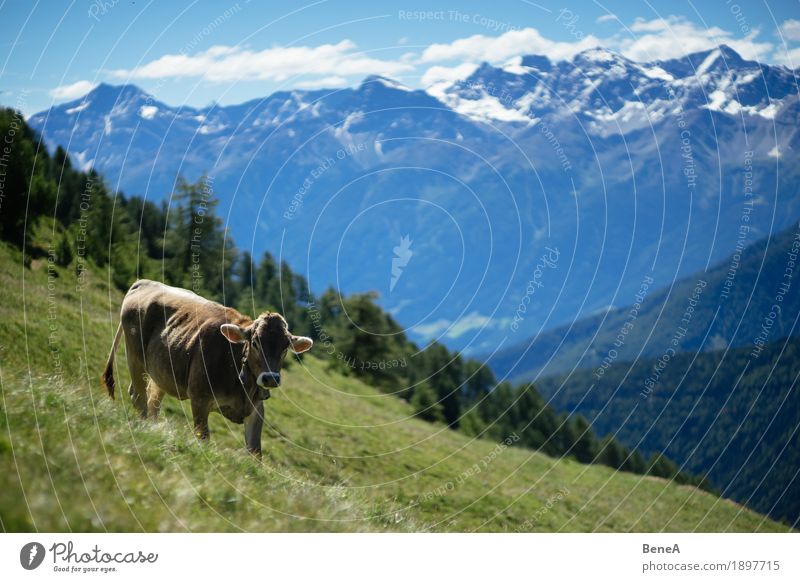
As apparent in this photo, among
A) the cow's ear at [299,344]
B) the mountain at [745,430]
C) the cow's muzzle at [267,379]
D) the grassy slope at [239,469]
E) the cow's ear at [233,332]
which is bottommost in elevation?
the mountain at [745,430]

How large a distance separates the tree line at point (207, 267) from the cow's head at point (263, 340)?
6714 mm

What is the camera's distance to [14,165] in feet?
94.6

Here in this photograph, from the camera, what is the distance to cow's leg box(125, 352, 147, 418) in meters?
13.7

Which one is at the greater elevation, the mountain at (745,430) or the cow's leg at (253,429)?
the cow's leg at (253,429)

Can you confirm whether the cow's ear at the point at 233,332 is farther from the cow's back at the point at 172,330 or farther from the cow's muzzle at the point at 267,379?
the cow's muzzle at the point at 267,379

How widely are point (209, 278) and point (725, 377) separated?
6903 inches

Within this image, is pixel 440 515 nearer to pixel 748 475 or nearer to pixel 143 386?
pixel 143 386

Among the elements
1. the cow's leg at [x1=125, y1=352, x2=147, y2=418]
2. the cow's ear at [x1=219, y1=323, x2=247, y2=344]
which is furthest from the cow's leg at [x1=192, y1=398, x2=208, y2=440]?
the cow's leg at [x1=125, y1=352, x2=147, y2=418]

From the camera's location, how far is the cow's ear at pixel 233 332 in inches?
456

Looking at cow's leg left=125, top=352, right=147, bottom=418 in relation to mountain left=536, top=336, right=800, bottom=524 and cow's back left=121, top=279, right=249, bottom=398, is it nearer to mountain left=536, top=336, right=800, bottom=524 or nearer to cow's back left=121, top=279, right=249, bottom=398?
cow's back left=121, top=279, right=249, bottom=398

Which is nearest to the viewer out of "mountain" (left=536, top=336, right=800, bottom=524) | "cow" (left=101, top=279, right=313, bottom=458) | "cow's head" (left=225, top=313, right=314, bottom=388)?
"cow's head" (left=225, top=313, right=314, bottom=388)

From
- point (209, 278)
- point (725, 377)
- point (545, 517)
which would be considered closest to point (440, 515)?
point (545, 517)

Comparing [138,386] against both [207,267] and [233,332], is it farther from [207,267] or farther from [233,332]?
[207,267]

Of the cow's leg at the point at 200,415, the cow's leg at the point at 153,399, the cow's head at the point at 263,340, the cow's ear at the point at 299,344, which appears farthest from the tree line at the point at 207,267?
the cow's ear at the point at 299,344
